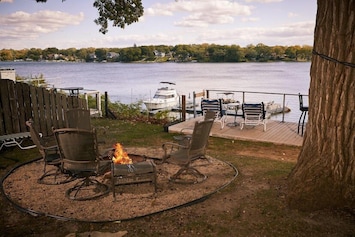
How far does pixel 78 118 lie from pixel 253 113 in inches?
197

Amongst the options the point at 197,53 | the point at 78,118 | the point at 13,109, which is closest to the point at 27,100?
the point at 13,109

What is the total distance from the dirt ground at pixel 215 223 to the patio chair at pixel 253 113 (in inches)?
193

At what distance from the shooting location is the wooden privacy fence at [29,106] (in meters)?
7.36

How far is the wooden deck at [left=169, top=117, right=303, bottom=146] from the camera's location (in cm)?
824

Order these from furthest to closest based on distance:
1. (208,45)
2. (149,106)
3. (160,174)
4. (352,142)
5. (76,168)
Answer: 1. (208,45)
2. (149,106)
3. (160,174)
4. (76,168)
5. (352,142)

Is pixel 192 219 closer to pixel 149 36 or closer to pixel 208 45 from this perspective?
pixel 149 36

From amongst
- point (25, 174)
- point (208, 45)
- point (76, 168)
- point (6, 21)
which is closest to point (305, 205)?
point (76, 168)

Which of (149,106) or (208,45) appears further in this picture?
(208,45)

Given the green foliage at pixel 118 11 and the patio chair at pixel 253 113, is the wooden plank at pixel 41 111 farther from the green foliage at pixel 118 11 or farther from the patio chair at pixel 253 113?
the patio chair at pixel 253 113

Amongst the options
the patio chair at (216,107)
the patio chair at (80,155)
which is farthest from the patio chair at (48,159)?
the patio chair at (216,107)

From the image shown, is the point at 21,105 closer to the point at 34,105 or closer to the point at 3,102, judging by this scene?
the point at 34,105

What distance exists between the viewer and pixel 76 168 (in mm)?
4371

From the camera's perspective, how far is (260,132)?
904cm

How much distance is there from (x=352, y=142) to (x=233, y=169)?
232 centimetres
